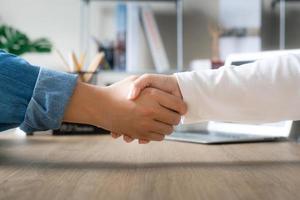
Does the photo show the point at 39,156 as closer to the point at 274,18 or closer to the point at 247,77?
the point at 247,77

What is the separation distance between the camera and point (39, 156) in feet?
2.57

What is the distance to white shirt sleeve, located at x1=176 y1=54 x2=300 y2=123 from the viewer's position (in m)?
0.72

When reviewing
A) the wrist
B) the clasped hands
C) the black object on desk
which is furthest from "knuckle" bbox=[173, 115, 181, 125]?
the black object on desk

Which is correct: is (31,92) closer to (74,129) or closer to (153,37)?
(74,129)

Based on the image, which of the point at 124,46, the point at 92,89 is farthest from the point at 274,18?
the point at 92,89

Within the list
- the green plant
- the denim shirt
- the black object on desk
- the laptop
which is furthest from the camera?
the green plant

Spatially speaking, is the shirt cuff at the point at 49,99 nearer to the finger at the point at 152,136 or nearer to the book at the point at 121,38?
the finger at the point at 152,136

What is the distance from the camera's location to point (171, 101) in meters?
0.73

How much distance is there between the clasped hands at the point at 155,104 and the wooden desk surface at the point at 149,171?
49 millimetres

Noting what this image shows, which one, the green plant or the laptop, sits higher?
the green plant

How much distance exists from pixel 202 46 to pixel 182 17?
0.15 metres

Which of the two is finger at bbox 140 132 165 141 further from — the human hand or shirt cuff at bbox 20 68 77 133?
shirt cuff at bbox 20 68 77 133

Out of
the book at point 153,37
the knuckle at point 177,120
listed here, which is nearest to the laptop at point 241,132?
the knuckle at point 177,120

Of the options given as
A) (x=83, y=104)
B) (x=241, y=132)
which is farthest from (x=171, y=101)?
(x=241, y=132)
